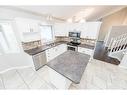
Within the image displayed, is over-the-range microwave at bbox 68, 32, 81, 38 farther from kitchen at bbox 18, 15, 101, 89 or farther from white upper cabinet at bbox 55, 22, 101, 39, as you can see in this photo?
white upper cabinet at bbox 55, 22, 101, 39

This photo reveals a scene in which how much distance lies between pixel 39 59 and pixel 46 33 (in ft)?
5.33

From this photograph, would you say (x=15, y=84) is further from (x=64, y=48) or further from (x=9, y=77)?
(x=64, y=48)

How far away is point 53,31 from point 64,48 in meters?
1.20

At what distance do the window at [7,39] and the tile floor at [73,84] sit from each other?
86cm

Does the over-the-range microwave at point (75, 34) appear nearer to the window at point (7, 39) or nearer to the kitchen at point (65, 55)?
the kitchen at point (65, 55)

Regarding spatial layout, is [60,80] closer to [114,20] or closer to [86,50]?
[86,50]

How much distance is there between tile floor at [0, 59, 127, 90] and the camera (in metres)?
1.97

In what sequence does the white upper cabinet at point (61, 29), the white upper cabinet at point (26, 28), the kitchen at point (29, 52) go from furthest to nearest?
1. the white upper cabinet at point (61, 29)
2. the white upper cabinet at point (26, 28)
3. the kitchen at point (29, 52)

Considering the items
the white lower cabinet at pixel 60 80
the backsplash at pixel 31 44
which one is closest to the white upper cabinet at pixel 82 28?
the backsplash at pixel 31 44

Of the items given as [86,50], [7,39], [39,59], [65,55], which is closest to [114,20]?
[86,50]

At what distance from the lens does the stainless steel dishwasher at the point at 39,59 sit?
2515mm

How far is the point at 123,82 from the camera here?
2.12 meters

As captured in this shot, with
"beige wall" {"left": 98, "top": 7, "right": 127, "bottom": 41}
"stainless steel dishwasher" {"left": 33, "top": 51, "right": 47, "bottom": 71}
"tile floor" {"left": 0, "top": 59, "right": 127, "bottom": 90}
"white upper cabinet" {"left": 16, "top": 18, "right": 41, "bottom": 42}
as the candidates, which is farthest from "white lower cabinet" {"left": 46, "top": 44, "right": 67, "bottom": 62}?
"beige wall" {"left": 98, "top": 7, "right": 127, "bottom": 41}

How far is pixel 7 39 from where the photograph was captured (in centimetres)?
245
